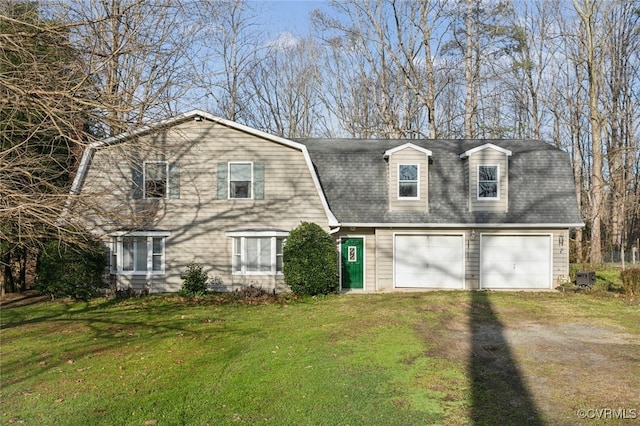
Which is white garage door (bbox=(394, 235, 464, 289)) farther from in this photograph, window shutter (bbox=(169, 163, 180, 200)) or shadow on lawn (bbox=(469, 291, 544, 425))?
window shutter (bbox=(169, 163, 180, 200))

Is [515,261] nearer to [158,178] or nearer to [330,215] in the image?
[330,215]

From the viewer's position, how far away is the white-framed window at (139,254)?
54.6 ft

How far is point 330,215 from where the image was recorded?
53.5ft

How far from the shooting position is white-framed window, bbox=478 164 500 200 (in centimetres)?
1744

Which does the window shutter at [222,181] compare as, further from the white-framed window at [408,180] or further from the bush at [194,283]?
the white-framed window at [408,180]

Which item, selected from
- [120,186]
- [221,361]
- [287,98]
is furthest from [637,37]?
[221,361]

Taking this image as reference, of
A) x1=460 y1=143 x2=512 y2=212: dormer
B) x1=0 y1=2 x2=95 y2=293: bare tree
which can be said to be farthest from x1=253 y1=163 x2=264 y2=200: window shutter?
x1=0 y1=2 x2=95 y2=293: bare tree

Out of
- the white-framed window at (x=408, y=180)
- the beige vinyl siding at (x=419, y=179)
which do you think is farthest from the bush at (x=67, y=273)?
the white-framed window at (x=408, y=180)

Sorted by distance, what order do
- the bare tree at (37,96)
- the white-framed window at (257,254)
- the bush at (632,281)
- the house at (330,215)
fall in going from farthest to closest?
the house at (330,215) → the white-framed window at (257,254) → the bush at (632,281) → the bare tree at (37,96)

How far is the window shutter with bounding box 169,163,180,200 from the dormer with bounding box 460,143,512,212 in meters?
9.83

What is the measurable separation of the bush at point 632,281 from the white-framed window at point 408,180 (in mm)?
6857

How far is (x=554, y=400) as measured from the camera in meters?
6.30

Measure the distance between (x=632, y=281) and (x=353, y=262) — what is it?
8.55m

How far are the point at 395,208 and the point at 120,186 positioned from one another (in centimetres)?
916
